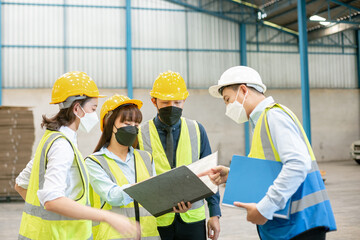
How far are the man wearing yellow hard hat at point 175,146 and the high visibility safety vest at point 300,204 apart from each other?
78cm

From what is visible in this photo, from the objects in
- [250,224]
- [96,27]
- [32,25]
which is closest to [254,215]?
[250,224]

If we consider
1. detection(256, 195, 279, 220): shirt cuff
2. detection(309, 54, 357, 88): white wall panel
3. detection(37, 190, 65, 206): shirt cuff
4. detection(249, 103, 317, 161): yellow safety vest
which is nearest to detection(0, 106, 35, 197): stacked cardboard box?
detection(37, 190, 65, 206): shirt cuff

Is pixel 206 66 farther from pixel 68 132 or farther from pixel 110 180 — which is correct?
pixel 68 132

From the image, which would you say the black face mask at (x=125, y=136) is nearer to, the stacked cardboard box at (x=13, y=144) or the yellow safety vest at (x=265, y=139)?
the yellow safety vest at (x=265, y=139)

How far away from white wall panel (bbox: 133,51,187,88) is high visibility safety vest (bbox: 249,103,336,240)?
14.8 metres

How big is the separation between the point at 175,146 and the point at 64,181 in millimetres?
1149

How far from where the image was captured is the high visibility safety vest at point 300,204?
2.06 m

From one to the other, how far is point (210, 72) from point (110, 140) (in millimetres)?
15323

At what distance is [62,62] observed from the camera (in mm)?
16016

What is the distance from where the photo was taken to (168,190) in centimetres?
229

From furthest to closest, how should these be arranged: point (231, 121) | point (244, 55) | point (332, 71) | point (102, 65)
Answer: point (332, 71), point (244, 55), point (231, 121), point (102, 65)

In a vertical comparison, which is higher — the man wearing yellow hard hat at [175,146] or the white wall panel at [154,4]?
the white wall panel at [154,4]

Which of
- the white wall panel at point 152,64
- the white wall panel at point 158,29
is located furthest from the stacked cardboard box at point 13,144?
the white wall panel at point 158,29

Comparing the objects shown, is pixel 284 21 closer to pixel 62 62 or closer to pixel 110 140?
pixel 62 62
